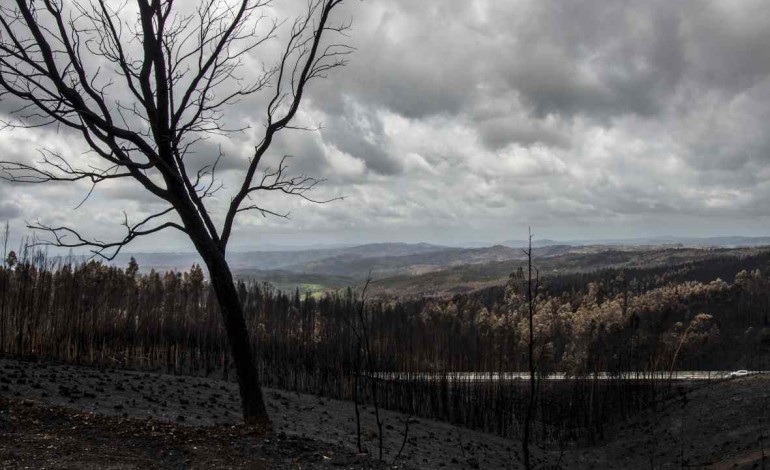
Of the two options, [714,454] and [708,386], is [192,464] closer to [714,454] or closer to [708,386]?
[714,454]

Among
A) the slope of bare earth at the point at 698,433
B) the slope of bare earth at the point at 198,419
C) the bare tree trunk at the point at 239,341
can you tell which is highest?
the bare tree trunk at the point at 239,341

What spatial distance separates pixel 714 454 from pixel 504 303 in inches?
4201

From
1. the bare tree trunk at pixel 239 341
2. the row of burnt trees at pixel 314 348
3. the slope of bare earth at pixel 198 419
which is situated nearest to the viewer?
the slope of bare earth at pixel 198 419

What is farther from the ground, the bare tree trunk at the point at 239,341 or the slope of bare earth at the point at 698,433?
the bare tree trunk at the point at 239,341

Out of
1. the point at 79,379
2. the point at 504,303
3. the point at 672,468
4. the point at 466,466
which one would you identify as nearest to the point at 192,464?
the point at 79,379

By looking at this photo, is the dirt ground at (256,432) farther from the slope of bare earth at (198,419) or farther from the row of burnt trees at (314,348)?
the row of burnt trees at (314,348)

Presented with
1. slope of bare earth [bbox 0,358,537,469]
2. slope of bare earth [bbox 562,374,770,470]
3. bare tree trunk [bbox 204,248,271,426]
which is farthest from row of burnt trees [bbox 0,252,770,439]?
slope of bare earth [bbox 0,358,537,469]

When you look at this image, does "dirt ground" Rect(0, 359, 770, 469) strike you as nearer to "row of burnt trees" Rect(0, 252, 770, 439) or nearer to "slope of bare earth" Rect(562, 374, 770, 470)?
"slope of bare earth" Rect(562, 374, 770, 470)

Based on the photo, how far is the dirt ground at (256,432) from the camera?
6.95 meters

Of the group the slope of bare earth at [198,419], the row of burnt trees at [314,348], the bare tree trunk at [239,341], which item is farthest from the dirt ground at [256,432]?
the row of burnt trees at [314,348]

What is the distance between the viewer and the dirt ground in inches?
273

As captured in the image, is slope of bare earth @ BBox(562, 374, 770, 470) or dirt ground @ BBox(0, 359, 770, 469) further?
slope of bare earth @ BBox(562, 374, 770, 470)

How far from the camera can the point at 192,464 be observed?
664 cm

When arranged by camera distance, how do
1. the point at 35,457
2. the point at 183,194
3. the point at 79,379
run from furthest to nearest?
1. the point at 79,379
2. the point at 183,194
3. the point at 35,457
